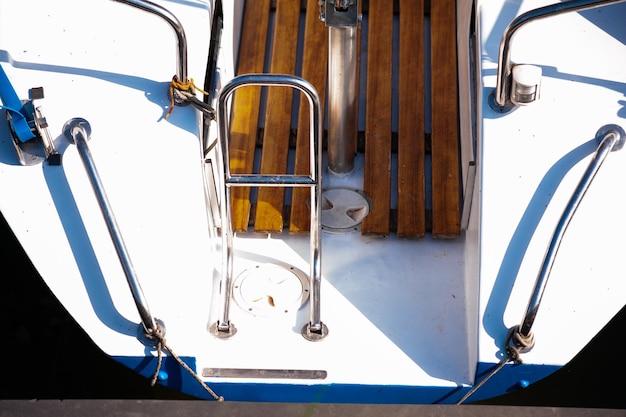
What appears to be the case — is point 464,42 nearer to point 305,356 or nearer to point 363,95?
point 363,95

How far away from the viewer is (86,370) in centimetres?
276

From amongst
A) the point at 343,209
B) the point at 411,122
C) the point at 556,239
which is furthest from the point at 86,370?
the point at 556,239

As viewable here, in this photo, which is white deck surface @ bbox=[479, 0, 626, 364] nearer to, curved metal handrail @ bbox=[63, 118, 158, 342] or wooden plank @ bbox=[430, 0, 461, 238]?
wooden plank @ bbox=[430, 0, 461, 238]

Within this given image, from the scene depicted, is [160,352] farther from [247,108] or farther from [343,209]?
[247,108]

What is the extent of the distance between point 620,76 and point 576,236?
1.68 ft

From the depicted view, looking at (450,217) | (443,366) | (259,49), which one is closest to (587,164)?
(450,217)

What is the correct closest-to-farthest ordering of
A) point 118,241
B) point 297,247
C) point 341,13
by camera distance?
point 118,241, point 341,13, point 297,247

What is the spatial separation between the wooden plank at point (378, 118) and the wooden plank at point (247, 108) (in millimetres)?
376

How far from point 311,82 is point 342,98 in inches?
14.7

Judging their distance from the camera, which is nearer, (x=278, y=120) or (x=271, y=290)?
(x=271, y=290)

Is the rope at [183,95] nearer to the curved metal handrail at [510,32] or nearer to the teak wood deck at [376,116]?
the teak wood deck at [376,116]

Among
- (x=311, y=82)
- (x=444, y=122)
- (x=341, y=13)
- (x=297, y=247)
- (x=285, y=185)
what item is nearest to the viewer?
(x=285, y=185)

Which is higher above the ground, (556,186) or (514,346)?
(556,186)

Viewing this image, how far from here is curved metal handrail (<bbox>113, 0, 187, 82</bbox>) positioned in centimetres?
204
